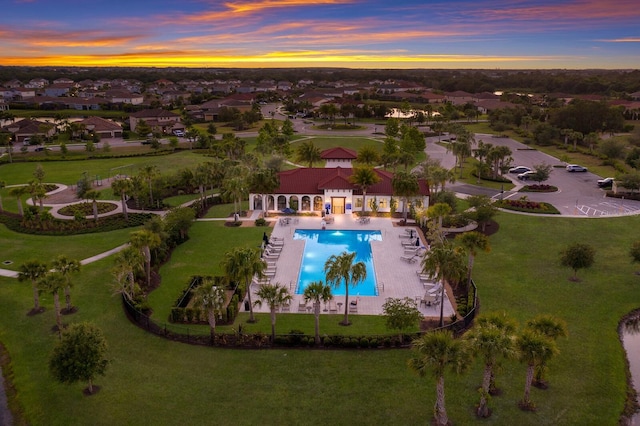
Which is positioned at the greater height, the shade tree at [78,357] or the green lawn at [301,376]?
the shade tree at [78,357]

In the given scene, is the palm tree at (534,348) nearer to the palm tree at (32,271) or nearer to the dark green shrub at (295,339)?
the dark green shrub at (295,339)

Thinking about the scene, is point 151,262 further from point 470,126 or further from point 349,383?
point 470,126

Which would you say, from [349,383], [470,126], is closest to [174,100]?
[470,126]

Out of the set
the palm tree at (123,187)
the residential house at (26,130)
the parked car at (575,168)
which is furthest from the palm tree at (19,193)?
the parked car at (575,168)

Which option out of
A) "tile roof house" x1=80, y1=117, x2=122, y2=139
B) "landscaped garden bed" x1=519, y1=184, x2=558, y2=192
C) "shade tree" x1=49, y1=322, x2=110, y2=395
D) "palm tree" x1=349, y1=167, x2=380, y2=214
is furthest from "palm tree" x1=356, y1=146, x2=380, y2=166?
"tile roof house" x1=80, y1=117, x2=122, y2=139

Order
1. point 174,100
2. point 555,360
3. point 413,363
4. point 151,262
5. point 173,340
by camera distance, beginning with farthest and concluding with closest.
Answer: point 174,100 < point 151,262 < point 173,340 < point 555,360 < point 413,363

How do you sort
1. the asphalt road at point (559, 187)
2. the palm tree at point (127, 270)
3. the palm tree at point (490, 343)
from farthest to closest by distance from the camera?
the asphalt road at point (559, 187), the palm tree at point (127, 270), the palm tree at point (490, 343)
